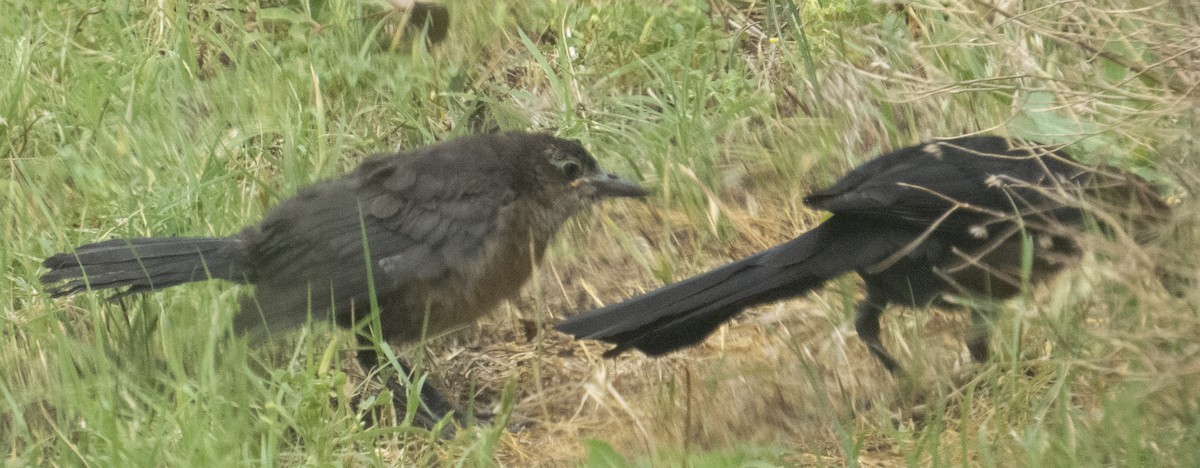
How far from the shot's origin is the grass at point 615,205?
11.4 ft

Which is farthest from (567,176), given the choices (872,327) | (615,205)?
(872,327)

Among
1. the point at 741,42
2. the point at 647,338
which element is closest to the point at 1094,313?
the point at 647,338

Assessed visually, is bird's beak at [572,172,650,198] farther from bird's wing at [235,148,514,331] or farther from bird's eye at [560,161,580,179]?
bird's wing at [235,148,514,331]

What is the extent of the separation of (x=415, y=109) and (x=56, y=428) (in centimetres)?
245

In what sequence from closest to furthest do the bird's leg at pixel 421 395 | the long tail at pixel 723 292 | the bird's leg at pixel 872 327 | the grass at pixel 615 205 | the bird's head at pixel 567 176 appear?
the grass at pixel 615 205 → the long tail at pixel 723 292 → the bird's leg at pixel 872 327 → the bird's leg at pixel 421 395 → the bird's head at pixel 567 176

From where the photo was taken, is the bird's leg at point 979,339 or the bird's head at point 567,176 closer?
the bird's leg at point 979,339

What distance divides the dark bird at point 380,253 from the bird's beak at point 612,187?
255 millimetres

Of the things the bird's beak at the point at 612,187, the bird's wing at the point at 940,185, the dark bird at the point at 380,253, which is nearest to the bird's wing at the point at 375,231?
the dark bird at the point at 380,253

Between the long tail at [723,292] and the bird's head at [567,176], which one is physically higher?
the bird's head at [567,176]

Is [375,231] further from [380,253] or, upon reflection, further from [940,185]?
[940,185]

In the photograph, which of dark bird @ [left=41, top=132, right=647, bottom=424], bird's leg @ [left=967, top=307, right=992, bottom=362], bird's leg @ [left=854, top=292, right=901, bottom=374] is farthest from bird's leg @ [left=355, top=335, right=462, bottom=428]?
bird's leg @ [left=967, top=307, right=992, bottom=362]

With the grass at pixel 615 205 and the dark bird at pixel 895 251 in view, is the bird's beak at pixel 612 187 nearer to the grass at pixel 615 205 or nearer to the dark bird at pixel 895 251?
the grass at pixel 615 205

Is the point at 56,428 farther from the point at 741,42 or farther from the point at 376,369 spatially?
the point at 741,42

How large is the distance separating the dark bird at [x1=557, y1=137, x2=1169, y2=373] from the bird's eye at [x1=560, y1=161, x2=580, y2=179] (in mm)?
791
